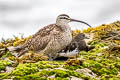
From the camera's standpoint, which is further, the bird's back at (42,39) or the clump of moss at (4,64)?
the bird's back at (42,39)

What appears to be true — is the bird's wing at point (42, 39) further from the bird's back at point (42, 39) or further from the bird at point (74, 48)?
the bird at point (74, 48)

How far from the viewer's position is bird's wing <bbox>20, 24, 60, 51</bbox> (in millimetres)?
12242

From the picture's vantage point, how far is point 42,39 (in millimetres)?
12445

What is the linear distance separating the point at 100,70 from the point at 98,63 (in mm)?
593

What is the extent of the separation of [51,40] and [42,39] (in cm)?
53

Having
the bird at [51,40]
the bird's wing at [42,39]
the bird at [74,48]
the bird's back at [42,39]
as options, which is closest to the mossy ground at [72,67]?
the bird at [74,48]

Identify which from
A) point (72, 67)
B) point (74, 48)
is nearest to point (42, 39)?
point (74, 48)

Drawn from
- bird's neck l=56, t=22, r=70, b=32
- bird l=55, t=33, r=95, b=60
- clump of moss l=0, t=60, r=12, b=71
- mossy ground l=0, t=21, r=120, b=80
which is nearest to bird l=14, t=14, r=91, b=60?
bird's neck l=56, t=22, r=70, b=32

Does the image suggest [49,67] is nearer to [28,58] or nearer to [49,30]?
[28,58]

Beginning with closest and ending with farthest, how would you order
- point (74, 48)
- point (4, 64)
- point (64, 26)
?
point (4, 64) < point (74, 48) < point (64, 26)

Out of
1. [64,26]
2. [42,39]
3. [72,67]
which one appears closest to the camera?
[72,67]

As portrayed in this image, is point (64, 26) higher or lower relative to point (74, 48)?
higher

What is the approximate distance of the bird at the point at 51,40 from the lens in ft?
39.0

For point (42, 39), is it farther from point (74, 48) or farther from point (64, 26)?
point (74, 48)
